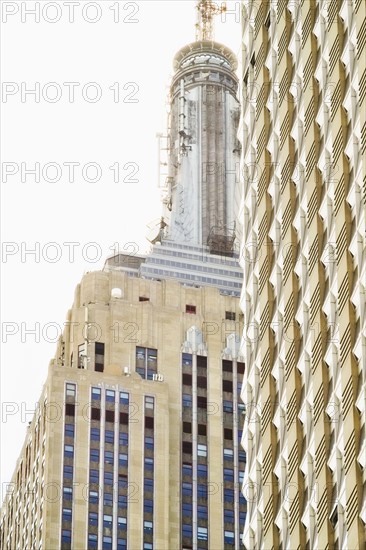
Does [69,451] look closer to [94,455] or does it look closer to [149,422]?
[94,455]

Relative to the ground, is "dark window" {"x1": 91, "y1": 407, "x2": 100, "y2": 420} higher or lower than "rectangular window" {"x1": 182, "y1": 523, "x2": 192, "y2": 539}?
higher

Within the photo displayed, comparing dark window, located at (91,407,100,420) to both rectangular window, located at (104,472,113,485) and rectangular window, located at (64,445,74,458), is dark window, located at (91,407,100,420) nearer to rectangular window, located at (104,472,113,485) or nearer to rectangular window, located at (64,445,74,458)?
rectangular window, located at (64,445,74,458)

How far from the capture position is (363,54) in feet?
301

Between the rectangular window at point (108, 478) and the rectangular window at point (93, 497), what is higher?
the rectangular window at point (108, 478)

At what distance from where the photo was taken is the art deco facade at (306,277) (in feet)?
289

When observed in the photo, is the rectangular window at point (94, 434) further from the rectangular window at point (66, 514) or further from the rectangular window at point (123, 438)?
the rectangular window at point (66, 514)

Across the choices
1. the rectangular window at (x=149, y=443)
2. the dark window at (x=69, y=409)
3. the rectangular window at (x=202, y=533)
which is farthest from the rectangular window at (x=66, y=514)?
the rectangular window at (x=202, y=533)

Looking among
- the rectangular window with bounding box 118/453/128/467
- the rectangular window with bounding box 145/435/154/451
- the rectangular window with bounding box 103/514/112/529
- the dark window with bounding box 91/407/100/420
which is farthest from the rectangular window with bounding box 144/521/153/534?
the dark window with bounding box 91/407/100/420

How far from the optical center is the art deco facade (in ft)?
289

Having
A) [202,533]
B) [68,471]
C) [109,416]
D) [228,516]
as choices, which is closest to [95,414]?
[109,416]

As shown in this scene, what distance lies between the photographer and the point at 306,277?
97375mm

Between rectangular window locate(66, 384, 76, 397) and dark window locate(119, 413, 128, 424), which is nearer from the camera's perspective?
dark window locate(119, 413, 128, 424)

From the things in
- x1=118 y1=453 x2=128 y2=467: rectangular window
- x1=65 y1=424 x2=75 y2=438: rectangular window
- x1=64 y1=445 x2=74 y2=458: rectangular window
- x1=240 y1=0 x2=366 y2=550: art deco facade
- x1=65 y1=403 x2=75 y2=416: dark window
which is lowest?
x1=118 y1=453 x2=128 y2=467: rectangular window

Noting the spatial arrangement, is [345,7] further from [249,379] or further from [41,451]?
[41,451]
